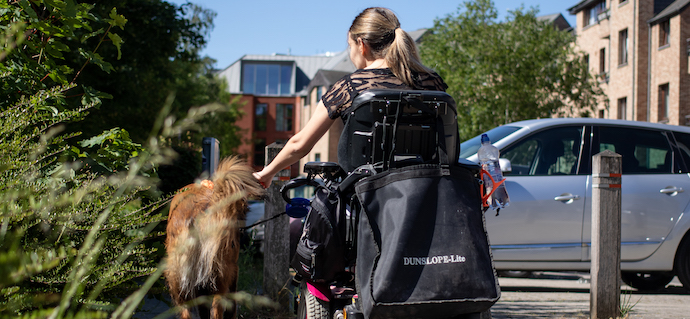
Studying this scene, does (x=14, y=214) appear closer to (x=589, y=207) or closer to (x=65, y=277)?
(x=65, y=277)

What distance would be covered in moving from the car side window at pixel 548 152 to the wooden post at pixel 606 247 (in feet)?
5.57

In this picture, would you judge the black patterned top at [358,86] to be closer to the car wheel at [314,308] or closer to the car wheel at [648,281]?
the car wheel at [314,308]

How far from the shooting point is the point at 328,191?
9.08 feet

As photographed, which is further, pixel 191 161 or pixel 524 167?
pixel 191 161

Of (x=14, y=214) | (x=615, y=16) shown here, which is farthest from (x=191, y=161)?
(x=615, y=16)

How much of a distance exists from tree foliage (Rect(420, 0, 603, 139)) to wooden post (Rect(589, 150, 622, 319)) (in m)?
20.1

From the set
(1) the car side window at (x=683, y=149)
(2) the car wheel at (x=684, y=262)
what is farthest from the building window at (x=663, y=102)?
(2) the car wheel at (x=684, y=262)

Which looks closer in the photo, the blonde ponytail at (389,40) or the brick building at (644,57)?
the blonde ponytail at (389,40)

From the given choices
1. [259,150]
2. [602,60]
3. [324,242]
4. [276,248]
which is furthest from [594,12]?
[324,242]

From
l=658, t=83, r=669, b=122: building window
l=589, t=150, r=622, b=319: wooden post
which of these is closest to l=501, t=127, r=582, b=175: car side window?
l=589, t=150, r=622, b=319: wooden post

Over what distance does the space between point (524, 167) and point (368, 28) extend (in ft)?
13.6

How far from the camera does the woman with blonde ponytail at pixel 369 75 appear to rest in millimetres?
2896

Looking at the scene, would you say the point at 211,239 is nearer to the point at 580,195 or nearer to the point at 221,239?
the point at 221,239

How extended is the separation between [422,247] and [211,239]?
4.53 feet
